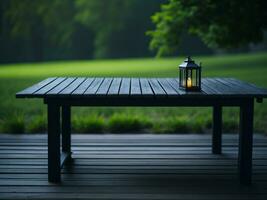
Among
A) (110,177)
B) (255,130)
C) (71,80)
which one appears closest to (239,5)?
(255,130)

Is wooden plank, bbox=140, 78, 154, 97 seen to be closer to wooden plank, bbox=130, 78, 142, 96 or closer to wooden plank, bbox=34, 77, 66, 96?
wooden plank, bbox=130, 78, 142, 96

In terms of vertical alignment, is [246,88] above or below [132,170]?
above

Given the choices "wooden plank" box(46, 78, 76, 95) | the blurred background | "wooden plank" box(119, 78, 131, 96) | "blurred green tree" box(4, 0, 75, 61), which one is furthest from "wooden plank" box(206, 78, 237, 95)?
"blurred green tree" box(4, 0, 75, 61)

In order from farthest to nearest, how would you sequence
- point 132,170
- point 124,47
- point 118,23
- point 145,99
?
point 124,47 → point 118,23 → point 132,170 → point 145,99

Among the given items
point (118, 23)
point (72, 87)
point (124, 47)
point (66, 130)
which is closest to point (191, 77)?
point (72, 87)

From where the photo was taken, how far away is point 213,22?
29.8 ft

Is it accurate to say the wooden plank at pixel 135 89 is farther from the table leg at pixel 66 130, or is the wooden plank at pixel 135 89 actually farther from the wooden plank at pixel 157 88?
the table leg at pixel 66 130

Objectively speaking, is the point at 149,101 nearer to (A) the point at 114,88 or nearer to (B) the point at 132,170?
(A) the point at 114,88

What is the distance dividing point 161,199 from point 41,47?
35.9 m

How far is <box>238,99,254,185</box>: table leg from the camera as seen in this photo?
3.62 metres

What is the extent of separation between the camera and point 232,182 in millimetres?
3789

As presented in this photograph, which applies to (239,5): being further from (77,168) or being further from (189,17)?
(77,168)

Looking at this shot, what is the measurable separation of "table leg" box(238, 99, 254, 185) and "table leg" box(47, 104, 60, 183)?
142 cm

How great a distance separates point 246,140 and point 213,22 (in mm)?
5756
